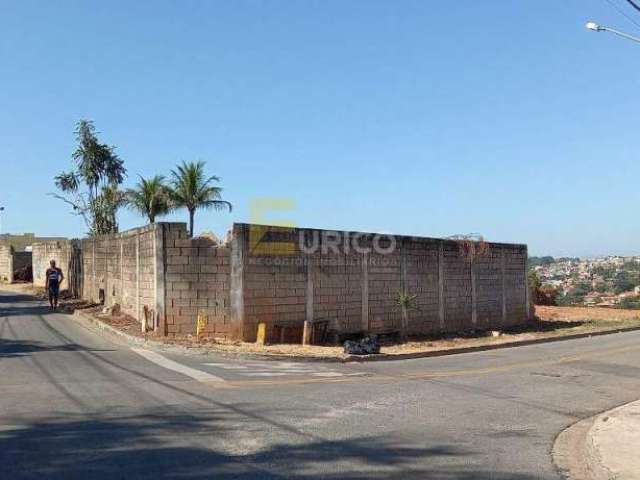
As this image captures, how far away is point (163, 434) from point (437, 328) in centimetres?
1670

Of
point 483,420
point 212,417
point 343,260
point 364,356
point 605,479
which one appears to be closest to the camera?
point 605,479

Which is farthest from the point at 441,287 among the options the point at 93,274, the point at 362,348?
the point at 93,274

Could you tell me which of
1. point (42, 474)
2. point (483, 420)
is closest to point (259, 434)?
point (42, 474)

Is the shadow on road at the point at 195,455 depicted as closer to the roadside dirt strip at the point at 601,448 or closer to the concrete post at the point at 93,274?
the roadside dirt strip at the point at 601,448

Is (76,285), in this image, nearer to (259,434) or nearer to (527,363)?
(527,363)

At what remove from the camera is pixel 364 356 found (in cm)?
1553

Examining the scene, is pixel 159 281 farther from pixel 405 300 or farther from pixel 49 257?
pixel 49 257

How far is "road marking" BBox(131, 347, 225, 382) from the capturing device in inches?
431

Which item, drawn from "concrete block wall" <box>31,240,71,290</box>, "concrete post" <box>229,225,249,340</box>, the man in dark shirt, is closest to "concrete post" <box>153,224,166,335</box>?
"concrete post" <box>229,225,249,340</box>

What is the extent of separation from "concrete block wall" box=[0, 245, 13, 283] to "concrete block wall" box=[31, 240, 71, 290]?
687cm

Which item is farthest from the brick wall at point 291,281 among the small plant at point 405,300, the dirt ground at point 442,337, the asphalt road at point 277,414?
the asphalt road at point 277,414

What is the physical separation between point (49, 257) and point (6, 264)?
1340 centimetres

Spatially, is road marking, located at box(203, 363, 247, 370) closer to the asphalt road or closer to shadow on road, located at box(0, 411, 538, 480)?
the asphalt road

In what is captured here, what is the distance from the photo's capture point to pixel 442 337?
72.0 feet
